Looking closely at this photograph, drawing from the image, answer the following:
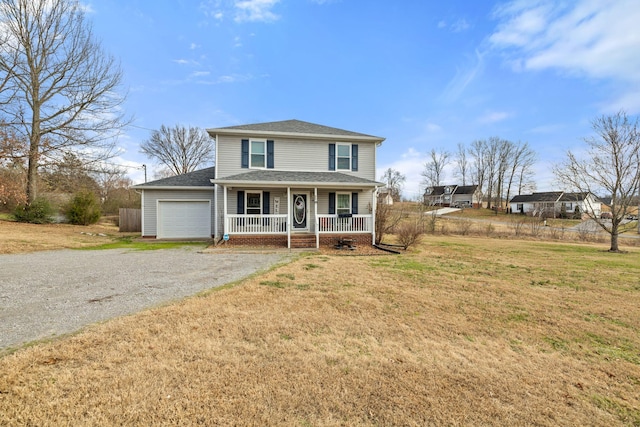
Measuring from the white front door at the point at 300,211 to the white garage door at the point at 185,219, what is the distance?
475 centimetres

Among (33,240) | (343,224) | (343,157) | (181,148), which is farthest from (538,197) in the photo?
(33,240)

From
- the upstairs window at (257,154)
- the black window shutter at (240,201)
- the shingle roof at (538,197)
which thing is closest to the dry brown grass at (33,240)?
the black window shutter at (240,201)

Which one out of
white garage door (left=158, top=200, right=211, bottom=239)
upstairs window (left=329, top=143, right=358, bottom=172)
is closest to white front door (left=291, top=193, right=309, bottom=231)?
upstairs window (left=329, top=143, right=358, bottom=172)

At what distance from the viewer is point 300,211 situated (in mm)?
14086

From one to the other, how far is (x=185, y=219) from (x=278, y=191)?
17.8ft

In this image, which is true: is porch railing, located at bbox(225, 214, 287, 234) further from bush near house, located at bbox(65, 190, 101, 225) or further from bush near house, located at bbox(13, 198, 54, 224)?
bush near house, located at bbox(13, 198, 54, 224)

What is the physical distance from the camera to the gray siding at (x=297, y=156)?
44.1 feet

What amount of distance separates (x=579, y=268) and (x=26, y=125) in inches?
1156

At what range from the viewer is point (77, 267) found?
24.2 ft

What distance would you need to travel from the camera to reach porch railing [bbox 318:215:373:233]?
1265cm

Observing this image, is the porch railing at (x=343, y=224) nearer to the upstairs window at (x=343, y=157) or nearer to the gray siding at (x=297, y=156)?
the gray siding at (x=297, y=156)

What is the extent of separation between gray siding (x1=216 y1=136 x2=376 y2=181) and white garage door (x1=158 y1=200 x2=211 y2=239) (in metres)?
2.66

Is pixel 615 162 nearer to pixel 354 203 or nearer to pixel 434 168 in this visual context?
pixel 354 203

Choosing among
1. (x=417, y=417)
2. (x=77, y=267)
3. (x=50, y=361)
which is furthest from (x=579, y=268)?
(x=77, y=267)
